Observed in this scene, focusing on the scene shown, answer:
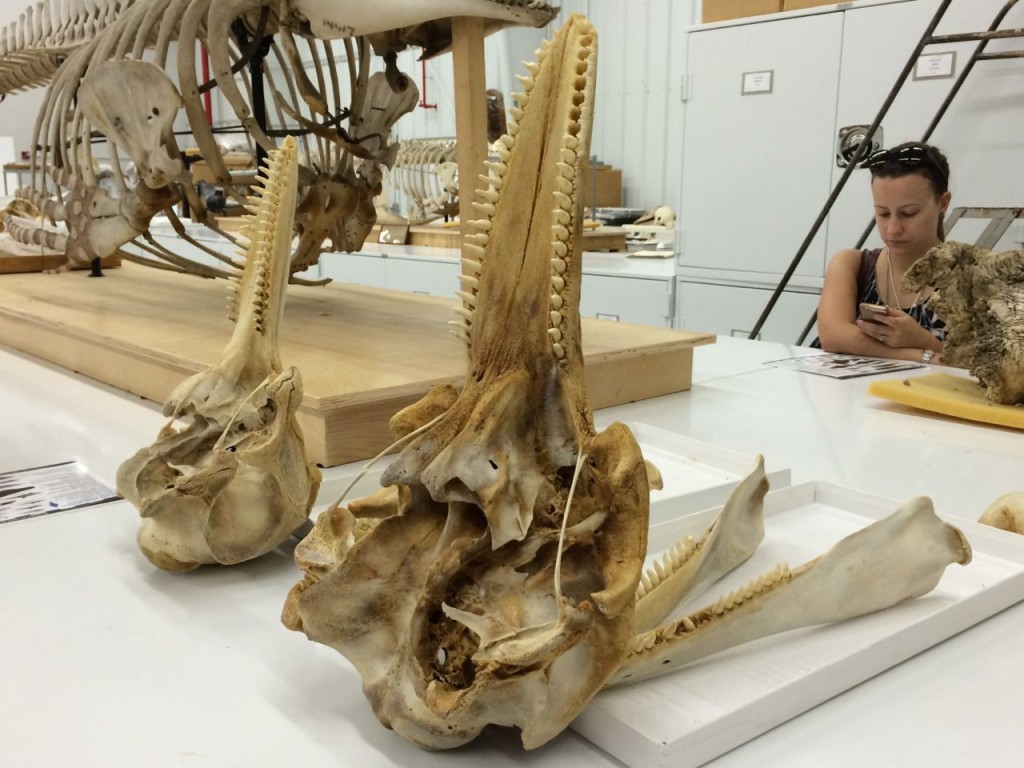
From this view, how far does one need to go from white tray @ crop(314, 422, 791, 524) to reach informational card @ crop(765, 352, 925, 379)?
0.75 m

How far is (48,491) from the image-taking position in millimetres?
1246

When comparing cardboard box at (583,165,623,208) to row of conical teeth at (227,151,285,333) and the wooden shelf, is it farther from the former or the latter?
row of conical teeth at (227,151,285,333)

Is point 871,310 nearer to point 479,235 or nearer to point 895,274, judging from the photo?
point 895,274

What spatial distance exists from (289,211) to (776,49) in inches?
113

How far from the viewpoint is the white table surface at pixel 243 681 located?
2.22ft

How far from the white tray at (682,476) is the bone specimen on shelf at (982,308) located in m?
0.58

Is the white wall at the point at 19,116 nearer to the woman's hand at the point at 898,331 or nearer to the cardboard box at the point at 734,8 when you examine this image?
the cardboard box at the point at 734,8

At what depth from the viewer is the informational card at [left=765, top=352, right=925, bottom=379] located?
1.96m

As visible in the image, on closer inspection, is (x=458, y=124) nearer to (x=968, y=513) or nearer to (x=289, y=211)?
(x=289, y=211)

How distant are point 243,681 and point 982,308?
1337 millimetres

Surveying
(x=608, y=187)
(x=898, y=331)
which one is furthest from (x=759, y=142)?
(x=608, y=187)

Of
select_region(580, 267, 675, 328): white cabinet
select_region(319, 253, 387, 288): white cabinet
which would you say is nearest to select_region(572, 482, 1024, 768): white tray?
select_region(580, 267, 675, 328): white cabinet

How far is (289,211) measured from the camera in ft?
3.18

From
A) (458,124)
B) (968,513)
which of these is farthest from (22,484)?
(968,513)
